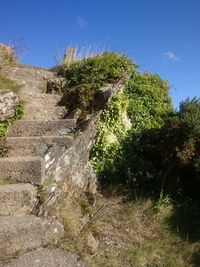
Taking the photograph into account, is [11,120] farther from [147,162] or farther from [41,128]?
[147,162]

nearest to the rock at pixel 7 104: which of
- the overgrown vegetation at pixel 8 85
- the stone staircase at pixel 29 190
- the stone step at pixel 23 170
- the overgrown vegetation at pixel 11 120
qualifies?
the overgrown vegetation at pixel 11 120

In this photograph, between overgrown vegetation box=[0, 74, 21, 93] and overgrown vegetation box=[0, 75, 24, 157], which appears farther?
overgrown vegetation box=[0, 74, 21, 93]

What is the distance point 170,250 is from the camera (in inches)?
185

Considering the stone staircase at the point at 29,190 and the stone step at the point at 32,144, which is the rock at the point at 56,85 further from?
the stone step at the point at 32,144

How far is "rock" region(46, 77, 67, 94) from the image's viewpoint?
7676mm

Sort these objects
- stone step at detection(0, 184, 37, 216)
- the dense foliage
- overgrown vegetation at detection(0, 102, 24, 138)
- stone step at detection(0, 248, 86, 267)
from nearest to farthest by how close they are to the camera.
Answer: stone step at detection(0, 248, 86, 267) < stone step at detection(0, 184, 37, 216) < the dense foliage < overgrown vegetation at detection(0, 102, 24, 138)

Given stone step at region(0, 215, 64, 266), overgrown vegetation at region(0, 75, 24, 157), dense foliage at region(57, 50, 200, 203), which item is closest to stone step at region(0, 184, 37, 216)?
stone step at region(0, 215, 64, 266)

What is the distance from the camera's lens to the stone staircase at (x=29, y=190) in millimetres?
3734

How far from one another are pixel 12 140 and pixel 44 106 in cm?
160

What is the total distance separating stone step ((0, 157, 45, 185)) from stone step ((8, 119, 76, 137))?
46.0 inches

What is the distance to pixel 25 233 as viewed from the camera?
3.80 m

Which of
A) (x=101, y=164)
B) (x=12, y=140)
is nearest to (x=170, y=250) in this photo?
(x=101, y=164)

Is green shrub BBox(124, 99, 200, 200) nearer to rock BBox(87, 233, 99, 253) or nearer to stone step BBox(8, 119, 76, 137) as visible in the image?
stone step BBox(8, 119, 76, 137)

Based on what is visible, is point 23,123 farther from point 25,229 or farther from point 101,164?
point 25,229
